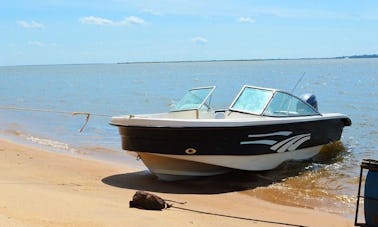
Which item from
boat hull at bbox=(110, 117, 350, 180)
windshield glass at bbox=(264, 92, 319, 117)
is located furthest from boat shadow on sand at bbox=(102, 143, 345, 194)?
windshield glass at bbox=(264, 92, 319, 117)

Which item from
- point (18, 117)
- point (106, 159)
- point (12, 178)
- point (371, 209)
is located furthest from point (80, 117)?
point (371, 209)

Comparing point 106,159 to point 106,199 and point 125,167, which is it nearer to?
point 125,167

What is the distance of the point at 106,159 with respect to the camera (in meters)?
13.0

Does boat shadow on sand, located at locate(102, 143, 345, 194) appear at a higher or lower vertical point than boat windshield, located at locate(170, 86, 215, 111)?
lower

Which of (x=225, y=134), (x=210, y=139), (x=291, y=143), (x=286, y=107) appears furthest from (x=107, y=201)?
(x=286, y=107)

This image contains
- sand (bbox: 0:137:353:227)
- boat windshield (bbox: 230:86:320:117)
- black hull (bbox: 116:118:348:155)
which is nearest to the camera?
sand (bbox: 0:137:353:227)

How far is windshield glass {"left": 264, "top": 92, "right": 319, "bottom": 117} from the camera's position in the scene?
35.5 feet

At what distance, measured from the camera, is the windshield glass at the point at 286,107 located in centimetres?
1083

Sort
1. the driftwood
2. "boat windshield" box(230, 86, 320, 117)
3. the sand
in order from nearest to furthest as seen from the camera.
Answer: the sand < the driftwood < "boat windshield" box(230, 86, 320, 117)

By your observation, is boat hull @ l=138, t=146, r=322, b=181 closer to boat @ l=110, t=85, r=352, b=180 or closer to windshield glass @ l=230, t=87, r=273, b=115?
boat @ l=110, t=85, r=352, b=180

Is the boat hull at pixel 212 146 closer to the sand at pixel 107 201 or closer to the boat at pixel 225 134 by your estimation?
the boat at pixel 225 134

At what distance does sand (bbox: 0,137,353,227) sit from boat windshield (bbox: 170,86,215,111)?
156 centimetres

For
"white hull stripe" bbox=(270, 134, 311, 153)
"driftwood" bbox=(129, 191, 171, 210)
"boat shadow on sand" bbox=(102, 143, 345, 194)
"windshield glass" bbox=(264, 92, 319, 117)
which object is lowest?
"boat shadow on sand" bbox=(102, 143, 345, 194)

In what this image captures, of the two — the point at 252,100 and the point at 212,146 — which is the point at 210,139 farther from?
the point at 252,100
